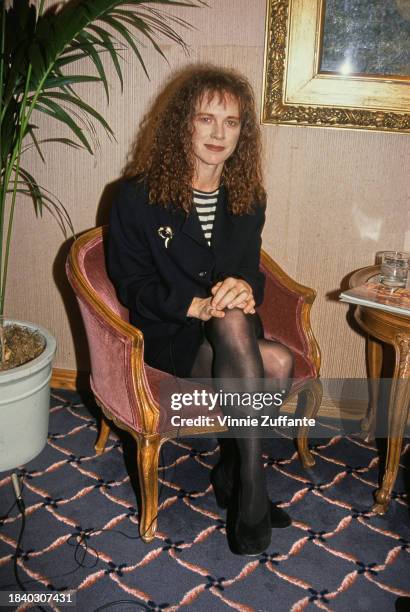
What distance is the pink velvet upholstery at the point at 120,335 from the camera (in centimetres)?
194

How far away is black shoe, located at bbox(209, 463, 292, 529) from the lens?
2127 millimetres

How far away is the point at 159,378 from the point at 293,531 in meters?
0.70

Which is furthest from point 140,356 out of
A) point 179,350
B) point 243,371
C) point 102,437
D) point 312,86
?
point 312,86

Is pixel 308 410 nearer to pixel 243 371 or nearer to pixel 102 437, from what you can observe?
pixel 243 371

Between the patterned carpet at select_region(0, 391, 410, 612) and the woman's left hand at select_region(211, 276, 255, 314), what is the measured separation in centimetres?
78

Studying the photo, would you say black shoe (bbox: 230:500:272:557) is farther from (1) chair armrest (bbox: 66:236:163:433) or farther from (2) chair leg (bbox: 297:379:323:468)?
(2) chair leg (bbox: 297:379:323:468)

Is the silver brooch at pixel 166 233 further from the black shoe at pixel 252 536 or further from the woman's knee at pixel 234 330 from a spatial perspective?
the black shoe at pixel 252 536

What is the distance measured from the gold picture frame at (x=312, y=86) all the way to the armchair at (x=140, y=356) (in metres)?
0.60

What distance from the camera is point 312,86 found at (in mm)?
2377

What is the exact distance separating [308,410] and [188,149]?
3.49 ft

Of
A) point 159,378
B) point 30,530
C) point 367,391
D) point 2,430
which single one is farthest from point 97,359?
point 367,391

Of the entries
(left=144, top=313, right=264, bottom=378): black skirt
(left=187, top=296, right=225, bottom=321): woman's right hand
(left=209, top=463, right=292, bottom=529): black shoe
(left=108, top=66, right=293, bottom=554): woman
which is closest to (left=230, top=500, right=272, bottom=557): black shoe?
(left=108, top=66, right=293, bottom=554): woman

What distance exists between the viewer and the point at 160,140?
2137 mm

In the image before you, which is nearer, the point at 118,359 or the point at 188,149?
the point at 118,359
